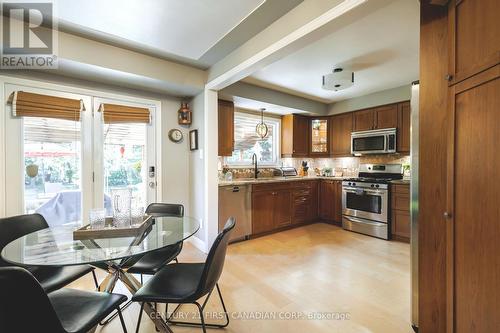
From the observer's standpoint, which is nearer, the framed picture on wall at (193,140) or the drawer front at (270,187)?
the framed picture on wall at (193,140)

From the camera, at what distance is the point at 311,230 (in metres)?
4.11

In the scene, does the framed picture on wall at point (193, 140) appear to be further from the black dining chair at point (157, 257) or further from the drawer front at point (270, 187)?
the black dining chair at point (157, 257)

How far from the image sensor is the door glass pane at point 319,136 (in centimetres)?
498

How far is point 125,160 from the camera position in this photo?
311 cm

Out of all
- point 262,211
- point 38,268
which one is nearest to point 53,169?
point 38,268

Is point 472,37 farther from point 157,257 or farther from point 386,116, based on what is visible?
point 386,116

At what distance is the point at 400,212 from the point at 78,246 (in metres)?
4.00

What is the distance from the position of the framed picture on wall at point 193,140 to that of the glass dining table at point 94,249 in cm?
176

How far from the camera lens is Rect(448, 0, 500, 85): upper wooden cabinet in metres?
0.98

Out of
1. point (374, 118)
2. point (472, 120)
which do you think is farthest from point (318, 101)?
point (472, 120)

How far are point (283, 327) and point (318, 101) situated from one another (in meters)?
4.13

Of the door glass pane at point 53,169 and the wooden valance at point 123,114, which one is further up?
the wooden valance at point 123,114

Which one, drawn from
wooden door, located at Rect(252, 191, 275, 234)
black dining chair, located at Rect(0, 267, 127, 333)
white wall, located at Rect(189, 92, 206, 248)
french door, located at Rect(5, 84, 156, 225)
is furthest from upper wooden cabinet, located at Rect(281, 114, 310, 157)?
black dining chair, located at Rect(0, 267, 127, 333)

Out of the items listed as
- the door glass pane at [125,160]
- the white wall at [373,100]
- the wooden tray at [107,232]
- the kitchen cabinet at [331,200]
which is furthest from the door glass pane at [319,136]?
the wooden tray at [107,232]
